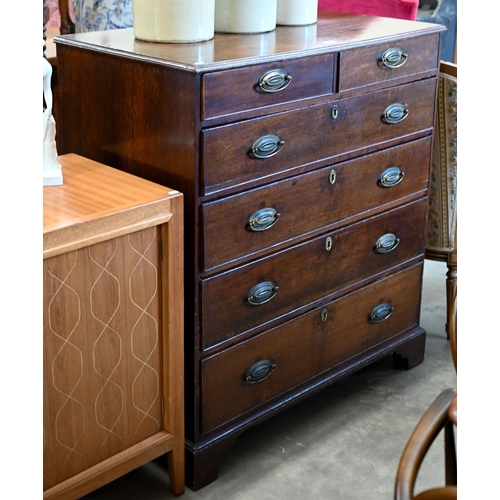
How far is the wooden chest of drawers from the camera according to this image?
180 centimetres

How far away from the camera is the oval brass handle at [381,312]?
2.43 meters

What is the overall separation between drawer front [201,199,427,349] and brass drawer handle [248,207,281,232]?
94 mm

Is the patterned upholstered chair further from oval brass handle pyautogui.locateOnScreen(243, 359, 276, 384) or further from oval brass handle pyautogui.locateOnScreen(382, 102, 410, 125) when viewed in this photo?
oval brass handle pyautogui.locateOnScreen(243, 359, 276, 384)

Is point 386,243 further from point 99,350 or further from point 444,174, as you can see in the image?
point 99,350

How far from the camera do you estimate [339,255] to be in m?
2.23

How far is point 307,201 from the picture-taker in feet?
6.77

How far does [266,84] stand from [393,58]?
0.49m

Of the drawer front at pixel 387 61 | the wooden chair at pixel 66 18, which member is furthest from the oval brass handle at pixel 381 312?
the wooden chair at pixel 66 18

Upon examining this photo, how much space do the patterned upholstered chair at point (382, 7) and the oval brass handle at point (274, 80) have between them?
0.96 meters

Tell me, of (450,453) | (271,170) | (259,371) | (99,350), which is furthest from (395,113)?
(450,453)

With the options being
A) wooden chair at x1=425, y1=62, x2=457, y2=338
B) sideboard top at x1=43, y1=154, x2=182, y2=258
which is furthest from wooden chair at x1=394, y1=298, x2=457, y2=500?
wooden chair at x1=425, y1=62, x2=457, y2=338
